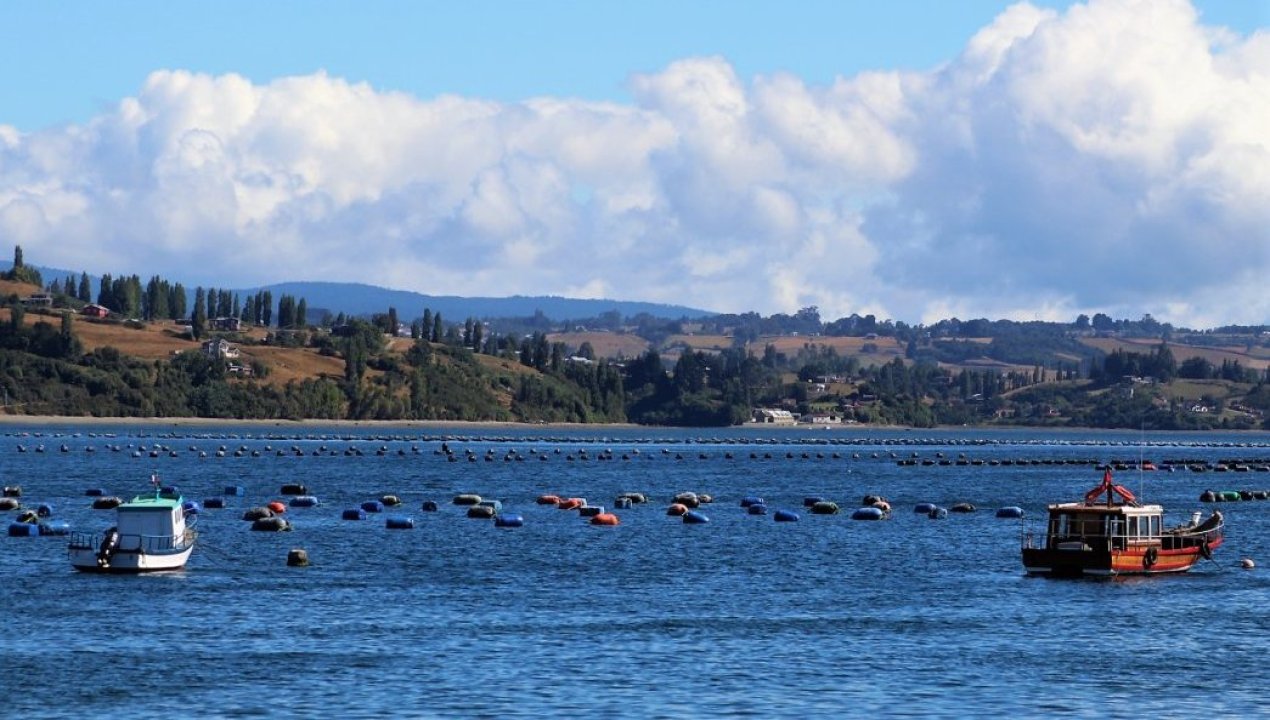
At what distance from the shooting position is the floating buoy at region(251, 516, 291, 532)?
477 ft

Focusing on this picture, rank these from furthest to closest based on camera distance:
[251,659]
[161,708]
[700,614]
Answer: [700,614], [251,659], [161,708]

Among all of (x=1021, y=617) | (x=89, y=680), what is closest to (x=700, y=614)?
(x=1021, y=617)

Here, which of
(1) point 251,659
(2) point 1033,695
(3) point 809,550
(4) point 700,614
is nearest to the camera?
(2) point 1033,695

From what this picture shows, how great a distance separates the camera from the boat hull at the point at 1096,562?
11606 centimetres

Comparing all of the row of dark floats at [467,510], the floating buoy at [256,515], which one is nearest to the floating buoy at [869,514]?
the row of dark floats at [467,510]

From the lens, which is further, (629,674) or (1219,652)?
(1219,652)

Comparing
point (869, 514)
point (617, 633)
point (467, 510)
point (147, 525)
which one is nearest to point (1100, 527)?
point (617, 633)

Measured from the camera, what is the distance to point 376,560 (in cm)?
12381

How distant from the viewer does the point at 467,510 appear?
173 meters

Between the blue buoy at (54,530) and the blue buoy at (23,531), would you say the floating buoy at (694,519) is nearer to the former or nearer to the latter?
the blue buoy at (54,530)

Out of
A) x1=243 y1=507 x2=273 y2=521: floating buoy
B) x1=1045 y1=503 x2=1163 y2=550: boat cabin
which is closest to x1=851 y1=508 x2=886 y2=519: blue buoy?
x1=243 y1=507 x2=273 y2=521: floating buoy

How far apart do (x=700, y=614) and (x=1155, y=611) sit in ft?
80.4

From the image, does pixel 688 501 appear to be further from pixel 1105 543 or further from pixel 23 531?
pixel 1105 543

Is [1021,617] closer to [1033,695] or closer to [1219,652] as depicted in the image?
[1219,652]
